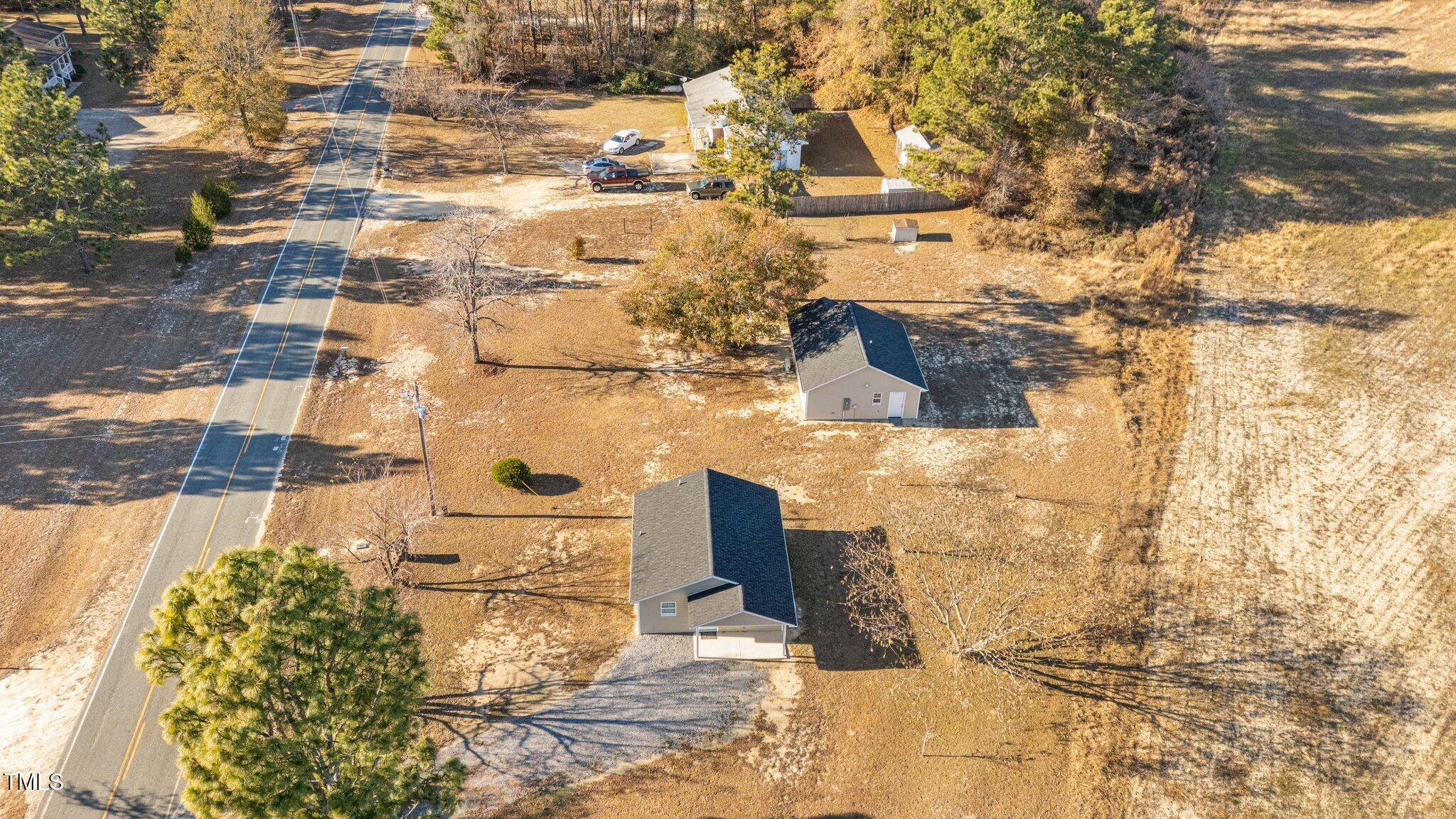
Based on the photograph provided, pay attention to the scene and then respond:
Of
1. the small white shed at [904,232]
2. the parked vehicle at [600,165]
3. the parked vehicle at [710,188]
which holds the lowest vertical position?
the small white shed at [904,232]

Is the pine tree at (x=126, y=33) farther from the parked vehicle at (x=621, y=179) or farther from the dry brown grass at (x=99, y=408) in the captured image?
the parked vehicle at (x=621, y=179)

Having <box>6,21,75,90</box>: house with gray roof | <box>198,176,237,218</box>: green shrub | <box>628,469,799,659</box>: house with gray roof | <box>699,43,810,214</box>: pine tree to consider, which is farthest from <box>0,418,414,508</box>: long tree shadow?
<box>6,21,75,90</box>: house with gray roof

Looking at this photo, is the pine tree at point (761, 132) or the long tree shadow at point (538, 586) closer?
the long tree shadow at point (538, 586)

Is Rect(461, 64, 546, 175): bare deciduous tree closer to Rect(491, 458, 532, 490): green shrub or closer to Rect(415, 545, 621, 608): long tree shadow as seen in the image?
Rect(491, 458, 532, 490): green shrub

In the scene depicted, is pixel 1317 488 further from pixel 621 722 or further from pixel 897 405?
pixel 621 722

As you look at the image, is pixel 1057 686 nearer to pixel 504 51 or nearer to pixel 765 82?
pixel 765 82

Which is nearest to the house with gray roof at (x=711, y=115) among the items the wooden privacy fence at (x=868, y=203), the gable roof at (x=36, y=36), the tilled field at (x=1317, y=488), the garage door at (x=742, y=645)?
the wooden privacy fence at (x=868, y=203)

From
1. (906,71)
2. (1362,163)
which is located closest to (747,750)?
(906,71)
